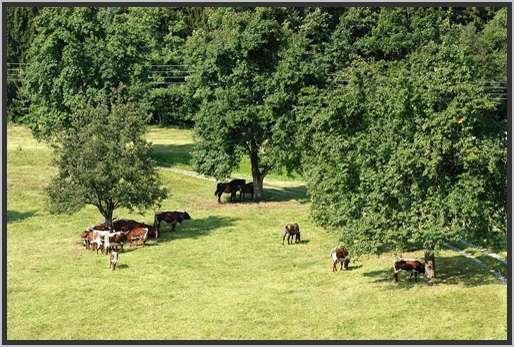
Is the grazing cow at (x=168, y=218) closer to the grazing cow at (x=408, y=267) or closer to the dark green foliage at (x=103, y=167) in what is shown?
the dark green foliage at (x=103, y=167)

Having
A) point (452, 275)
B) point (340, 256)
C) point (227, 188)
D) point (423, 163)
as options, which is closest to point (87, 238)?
point (227, 188)

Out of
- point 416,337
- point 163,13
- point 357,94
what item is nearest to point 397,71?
point 357,94

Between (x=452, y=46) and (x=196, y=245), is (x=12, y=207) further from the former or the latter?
(x=452, y=46)

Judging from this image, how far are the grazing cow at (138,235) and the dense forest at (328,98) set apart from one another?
26.4 ft

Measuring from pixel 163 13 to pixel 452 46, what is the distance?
7293cm

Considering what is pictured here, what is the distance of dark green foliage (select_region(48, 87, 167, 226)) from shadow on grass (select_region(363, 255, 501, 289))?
633 inches

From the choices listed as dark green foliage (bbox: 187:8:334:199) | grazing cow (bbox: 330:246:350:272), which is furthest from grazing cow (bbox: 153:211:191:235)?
grazing cow (bbox: 330:246:350:272)

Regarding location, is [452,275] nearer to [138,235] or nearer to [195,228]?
[138,235]

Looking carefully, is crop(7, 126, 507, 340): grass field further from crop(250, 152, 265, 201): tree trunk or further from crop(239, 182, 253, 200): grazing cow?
crop(250, 152, 265, 201): tree trunk

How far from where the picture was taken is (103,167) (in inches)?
2025

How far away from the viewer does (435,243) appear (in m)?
39.8

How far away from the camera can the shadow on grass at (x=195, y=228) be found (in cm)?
5500

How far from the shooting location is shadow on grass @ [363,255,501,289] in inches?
1641

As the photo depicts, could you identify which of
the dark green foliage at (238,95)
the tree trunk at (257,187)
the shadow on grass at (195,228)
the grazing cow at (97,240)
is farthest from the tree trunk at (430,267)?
the tree trunk at (257,187)
